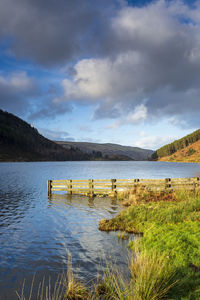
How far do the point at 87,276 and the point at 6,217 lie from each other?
1072cm

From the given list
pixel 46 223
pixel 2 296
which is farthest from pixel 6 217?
pixel 2 296

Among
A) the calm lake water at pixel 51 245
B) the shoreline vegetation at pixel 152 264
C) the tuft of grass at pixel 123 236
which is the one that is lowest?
the calm lake water at pixel 51 245

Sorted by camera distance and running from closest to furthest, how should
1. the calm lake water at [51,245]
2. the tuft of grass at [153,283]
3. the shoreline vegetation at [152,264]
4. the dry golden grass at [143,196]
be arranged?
the tuft of grass at [153,283] < the shoreline vegetation at [152,264] < the calm lake water at [51,245] < the dry golden grass at [143,196]

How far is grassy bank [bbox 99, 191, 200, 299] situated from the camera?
5.93 meters

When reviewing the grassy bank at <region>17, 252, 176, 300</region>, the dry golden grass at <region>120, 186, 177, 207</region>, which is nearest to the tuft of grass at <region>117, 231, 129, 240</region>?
the grassy bank at <region>17, 252, 176, 300</region>

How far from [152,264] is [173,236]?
13.0 ft

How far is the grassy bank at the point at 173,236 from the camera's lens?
19.5 ft

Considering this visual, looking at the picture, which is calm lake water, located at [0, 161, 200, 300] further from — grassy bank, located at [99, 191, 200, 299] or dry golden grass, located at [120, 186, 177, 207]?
dry golden grass, located at [120, 186, 177, 207]

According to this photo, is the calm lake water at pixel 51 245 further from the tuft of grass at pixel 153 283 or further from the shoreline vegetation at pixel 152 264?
the tuft of grass at pixel 153 283

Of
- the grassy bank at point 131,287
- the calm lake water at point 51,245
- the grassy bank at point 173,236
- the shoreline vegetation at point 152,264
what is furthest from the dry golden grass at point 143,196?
the grassy bank at point 131,287

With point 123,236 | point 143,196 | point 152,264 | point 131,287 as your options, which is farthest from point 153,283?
point 143,196

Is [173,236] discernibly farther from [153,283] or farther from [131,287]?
[153,283]

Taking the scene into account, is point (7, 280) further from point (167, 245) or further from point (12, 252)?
point (167, 245)

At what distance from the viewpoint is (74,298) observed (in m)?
6.09
